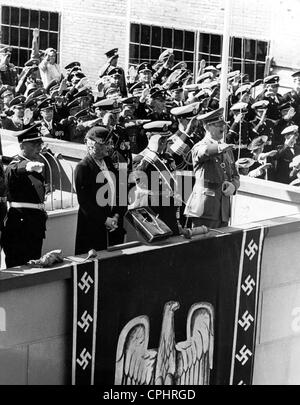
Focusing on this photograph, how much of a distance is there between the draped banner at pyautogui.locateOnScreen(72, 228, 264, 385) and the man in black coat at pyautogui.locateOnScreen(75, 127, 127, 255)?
1.03 m

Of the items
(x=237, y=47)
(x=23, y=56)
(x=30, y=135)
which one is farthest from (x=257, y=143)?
(x=23, y=56)

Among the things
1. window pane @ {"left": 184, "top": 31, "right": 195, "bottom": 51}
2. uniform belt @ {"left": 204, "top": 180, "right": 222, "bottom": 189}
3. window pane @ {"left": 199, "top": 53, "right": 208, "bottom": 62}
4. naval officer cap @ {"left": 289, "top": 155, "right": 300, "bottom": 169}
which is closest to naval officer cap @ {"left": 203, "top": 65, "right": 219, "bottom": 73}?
window pane @ {"left": 199, "top": 53, "right": 208, "bottom": 62}

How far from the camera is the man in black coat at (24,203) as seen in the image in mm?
9734

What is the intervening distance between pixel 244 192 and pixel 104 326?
364cm

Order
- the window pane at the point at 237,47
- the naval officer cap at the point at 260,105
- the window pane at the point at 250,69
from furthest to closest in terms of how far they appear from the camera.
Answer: the window pane at the point at 237,47 → the window pane at the point at 250,69 → the naval officer cap at the point at 260,105

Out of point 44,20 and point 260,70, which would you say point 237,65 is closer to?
point 260,70

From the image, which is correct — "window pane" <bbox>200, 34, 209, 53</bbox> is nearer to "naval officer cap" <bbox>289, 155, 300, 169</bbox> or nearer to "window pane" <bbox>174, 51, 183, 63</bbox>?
"window pane" <bbox>174, 51, 183, 63</bbox>

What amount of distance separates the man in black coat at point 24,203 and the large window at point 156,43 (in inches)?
511

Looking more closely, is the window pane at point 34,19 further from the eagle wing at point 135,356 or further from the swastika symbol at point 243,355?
the eagle wing at point 135,356

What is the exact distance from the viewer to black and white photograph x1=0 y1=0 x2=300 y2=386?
27.6ft

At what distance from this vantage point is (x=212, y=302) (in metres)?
9.63

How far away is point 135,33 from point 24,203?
13775mm

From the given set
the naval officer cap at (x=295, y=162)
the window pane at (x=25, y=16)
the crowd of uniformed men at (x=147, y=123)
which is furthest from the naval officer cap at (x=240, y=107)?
the window pane at (x=25, y=16)

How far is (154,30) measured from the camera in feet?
75.1
